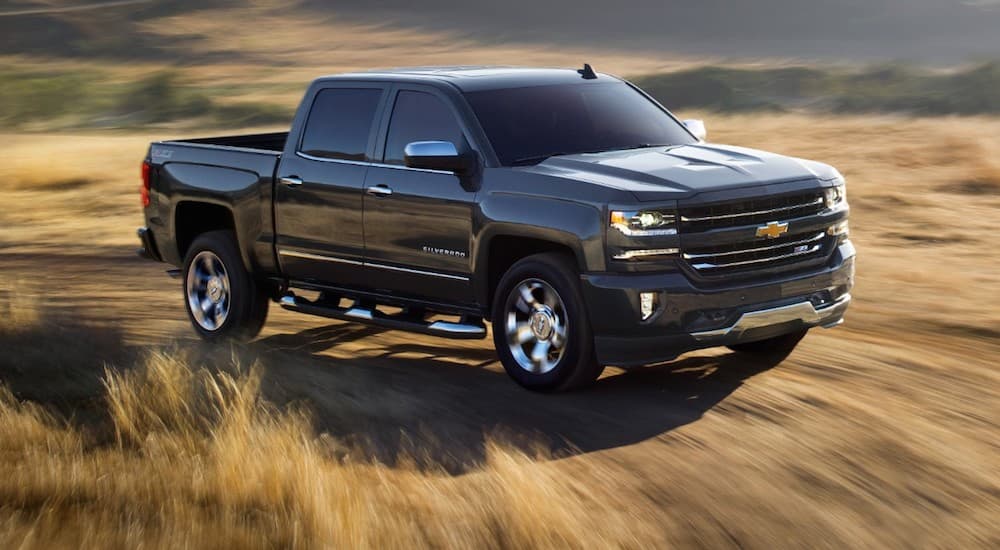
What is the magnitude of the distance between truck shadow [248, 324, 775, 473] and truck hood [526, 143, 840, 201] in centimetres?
115

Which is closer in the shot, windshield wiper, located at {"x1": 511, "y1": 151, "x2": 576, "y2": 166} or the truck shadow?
the truck shadow

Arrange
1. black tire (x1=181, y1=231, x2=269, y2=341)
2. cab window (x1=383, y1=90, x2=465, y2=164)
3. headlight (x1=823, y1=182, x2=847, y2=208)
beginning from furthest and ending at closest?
1. black tire (x1=181, y1=231, x2=269, y2=341)
2. cab window (x1=383, y1=90, x2=465, y2=164)
3. headlight (x1=823, y1=182, x2=847, y2=208)

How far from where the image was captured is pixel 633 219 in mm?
7270

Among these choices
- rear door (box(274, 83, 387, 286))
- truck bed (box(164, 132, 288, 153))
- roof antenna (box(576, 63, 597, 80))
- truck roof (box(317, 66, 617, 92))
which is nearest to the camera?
truck roof (box(317, 66, 617, 92))

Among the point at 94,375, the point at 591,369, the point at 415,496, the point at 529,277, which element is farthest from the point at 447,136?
the point at 415,496

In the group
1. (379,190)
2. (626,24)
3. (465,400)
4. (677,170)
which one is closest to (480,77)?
(379,190)

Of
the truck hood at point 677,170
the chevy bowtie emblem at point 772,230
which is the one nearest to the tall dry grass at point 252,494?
the truck hood at point 677,170

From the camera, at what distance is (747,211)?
295 inches

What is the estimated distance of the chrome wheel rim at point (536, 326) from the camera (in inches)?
304

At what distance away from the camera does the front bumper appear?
7.33 metres

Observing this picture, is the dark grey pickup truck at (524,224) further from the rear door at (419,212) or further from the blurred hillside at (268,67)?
the blurred hillside at (268,67)

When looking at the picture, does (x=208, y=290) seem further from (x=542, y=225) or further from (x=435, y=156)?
(x=542, y=225)

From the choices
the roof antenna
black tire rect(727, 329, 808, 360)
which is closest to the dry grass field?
black tire rect(727, 329, 808, 360)

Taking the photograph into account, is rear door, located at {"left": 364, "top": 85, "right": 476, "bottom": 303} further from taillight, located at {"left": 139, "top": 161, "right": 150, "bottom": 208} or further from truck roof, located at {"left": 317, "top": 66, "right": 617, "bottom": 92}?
taillight, located at {"left": 139, "top": 161, "right": 150, "bottom": 208}
